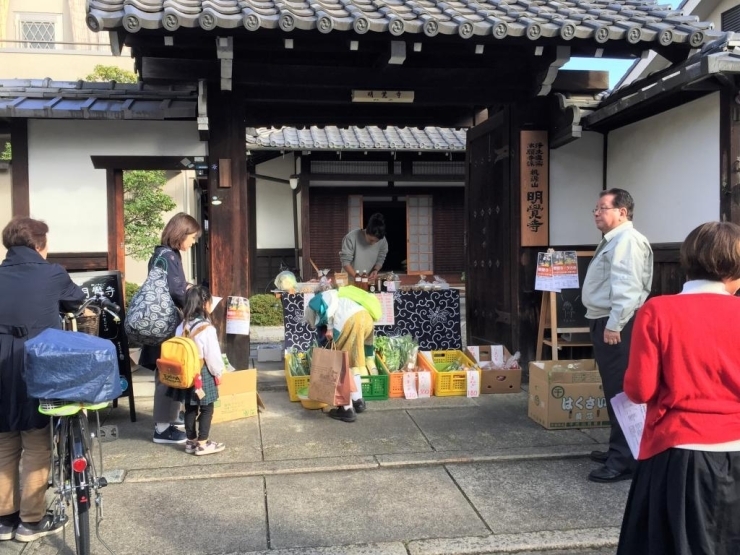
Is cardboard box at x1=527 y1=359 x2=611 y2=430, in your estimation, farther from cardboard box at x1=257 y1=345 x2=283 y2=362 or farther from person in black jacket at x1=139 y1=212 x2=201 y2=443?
cardboard box at x1=257 y1=345 x2=283 y2=362

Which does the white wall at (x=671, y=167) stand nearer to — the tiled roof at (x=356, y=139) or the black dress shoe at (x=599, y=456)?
the black dress shoe at (x=599, y=456)

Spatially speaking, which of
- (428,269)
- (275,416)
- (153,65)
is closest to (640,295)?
(275,416)

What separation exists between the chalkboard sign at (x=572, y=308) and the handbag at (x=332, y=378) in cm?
252

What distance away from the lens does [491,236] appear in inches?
289

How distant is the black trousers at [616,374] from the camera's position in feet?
13.7

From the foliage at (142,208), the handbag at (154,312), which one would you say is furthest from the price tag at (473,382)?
the foliage at (142,208)

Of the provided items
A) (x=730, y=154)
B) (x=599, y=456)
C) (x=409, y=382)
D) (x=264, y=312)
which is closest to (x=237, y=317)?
(x=409, y=382)

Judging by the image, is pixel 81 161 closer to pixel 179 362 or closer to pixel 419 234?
pixel 179 362

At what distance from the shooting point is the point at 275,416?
5.72 metres

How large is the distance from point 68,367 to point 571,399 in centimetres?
399

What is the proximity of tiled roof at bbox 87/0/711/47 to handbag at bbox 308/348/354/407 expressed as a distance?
112 inches

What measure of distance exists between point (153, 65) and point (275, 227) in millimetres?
9346

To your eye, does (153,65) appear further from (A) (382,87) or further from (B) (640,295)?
(B) (640,295)

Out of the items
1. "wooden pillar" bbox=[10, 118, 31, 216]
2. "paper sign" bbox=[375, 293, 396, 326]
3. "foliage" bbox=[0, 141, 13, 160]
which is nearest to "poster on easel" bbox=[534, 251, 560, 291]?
"paper sign" bbox=[375, 293, 396, 326]
